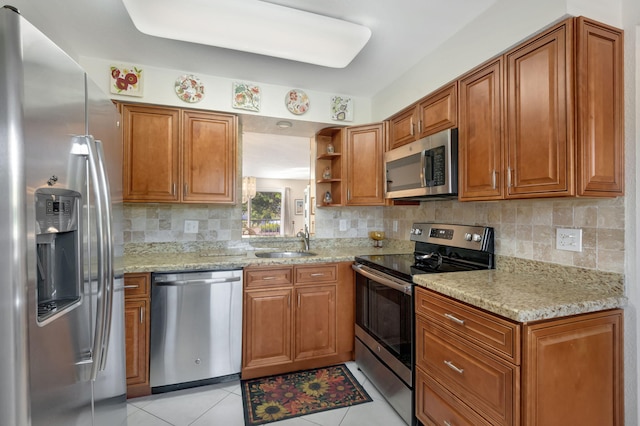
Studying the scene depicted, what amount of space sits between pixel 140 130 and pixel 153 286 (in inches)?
46.4

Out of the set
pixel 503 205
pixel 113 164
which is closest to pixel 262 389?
pixel 113 164

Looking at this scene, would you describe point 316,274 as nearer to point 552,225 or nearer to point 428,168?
point 428,168

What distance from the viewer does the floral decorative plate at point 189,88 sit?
7.95ft

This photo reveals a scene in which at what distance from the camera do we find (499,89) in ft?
5.32

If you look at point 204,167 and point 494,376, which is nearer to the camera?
point 494,376

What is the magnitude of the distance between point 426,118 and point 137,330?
8.02ft

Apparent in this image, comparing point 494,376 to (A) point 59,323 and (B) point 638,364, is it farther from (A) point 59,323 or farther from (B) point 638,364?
(A) point 59,323

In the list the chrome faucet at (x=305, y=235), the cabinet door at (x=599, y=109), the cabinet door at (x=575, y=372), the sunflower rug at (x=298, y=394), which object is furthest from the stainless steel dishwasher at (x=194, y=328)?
the cabinet door at (x=599, y=109)

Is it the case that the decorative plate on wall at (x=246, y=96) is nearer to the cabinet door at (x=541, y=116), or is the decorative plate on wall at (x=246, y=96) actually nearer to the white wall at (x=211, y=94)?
the white wall at (x=211, y=94)

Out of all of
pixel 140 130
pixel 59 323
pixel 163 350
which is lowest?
pixel 163 350

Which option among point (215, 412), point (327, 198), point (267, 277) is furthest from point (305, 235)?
point (215, 412)

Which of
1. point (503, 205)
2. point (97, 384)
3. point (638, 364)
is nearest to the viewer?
point (97, 384)

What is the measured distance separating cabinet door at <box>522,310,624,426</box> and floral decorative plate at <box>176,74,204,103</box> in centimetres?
258

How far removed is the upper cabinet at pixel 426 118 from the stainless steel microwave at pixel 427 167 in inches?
3.3
